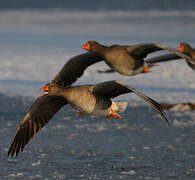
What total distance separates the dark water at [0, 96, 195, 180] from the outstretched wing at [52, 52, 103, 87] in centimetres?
142

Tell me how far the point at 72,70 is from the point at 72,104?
1.47m

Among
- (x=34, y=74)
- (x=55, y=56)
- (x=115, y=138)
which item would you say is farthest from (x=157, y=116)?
(x=55, y=56)

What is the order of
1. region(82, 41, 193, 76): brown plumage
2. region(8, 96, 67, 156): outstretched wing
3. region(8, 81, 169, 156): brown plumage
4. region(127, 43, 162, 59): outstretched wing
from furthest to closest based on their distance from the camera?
1. region(82, 41, 193, 76): brown plumage
2. region(127, 43, 162, 59): outstretched wing
3. region(8, 96, 67, 156): outstretched wing
4. region(8, 81, 169, 156): brown plumage

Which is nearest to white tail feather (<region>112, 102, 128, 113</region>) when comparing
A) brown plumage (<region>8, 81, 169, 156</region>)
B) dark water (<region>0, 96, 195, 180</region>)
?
brown plumage (<region>8, 81, 169, 156</region>)

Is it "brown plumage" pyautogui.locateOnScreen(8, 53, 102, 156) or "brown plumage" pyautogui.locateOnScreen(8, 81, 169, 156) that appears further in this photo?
"brown plumage" pyautogui.locateOnScreen(8, 53, 102, 156)

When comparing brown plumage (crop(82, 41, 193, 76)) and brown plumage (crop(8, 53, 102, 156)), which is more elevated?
brown plumage (crop(82, 41, 193, 76))

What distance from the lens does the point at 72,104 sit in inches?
263

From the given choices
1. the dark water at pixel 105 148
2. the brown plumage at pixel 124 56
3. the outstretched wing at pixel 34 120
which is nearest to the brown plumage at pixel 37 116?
the outstretched wing at pixel 34 120

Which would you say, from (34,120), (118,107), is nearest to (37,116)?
(34,120)

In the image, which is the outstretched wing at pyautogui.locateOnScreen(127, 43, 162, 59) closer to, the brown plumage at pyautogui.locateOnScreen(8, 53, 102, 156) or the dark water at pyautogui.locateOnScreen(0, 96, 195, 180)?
the brown plumage at pyautogui.locateOnScreen(8, 53, 102, 156)

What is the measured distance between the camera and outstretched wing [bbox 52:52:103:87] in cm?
793

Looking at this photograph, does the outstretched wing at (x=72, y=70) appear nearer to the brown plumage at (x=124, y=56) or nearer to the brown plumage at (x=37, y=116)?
the brown plumage at (x=37, y=116)

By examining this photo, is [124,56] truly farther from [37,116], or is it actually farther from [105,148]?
[105,148]

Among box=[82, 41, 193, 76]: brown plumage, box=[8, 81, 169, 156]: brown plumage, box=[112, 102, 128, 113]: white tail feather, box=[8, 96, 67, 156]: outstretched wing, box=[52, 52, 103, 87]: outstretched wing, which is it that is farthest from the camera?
box=[52, 52, 103, 87]: outstretched wing
